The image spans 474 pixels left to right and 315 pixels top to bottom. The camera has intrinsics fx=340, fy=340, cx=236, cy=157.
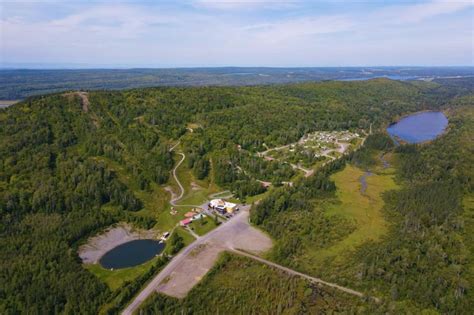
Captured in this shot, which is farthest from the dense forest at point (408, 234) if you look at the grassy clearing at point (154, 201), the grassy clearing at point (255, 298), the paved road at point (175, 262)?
the grassy clearing at point (154, 201)

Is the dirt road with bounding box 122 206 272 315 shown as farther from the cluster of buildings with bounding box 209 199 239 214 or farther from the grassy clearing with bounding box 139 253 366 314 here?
the cluster of buildings with bounding box 209 199 239 214

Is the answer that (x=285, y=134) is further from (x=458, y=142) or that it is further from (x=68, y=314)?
(x=68, y=314)

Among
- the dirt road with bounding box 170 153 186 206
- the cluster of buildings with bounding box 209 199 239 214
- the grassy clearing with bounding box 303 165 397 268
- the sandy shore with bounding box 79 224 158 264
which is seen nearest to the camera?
the grassy clearing with bounding box 303 165 397 268

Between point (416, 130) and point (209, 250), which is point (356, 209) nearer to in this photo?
point (209, 250)

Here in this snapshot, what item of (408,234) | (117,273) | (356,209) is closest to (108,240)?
(117,273)

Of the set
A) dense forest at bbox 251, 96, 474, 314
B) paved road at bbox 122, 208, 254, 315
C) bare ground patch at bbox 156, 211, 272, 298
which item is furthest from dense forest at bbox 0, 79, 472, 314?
paved road at bbox 122, 208, 254, 315

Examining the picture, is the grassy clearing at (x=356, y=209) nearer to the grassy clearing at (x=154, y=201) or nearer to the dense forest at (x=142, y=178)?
the dense forest at (x=142, y=178)

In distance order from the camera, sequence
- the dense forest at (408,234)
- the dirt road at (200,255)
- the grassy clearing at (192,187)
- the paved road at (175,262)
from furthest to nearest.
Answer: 1. the grassy clearing at (192,187)
2. the dirt road at (200,255)
3. the paved road at (175,262)
4. the dense forest at (408,234)
